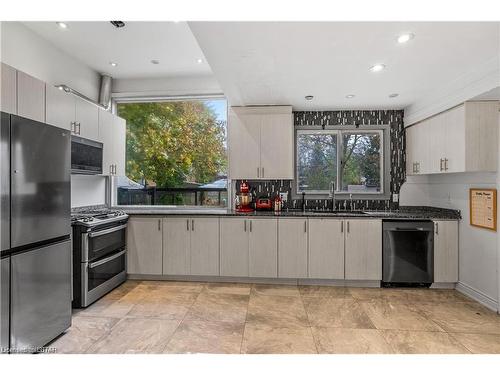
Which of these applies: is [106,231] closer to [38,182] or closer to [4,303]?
[38,182]

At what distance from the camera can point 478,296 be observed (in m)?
3.01

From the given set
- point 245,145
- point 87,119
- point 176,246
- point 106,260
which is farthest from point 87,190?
point 245,145

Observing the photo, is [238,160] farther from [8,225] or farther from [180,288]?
[8,225]

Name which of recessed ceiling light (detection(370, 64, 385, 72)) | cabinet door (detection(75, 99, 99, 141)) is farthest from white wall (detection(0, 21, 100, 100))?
recessed ceiling light (detection(370, 64, 385, 72))

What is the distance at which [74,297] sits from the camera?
2.77m

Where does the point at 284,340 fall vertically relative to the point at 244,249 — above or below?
below

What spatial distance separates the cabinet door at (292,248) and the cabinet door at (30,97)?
2.87m

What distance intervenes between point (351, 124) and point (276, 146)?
1292mm

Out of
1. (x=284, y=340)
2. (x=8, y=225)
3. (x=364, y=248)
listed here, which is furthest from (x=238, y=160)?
(x=8, y=225)

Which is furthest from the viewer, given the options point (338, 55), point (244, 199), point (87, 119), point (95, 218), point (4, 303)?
point (244, 199)

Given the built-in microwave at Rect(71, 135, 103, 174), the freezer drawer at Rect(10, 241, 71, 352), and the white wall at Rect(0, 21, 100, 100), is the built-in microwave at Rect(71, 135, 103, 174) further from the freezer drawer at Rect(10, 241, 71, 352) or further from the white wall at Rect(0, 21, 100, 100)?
the freezer drawer at Rect(10, 241, 71, 352)

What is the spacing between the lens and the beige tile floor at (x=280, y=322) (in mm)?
2156

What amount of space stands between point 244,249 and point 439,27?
9.65 ft

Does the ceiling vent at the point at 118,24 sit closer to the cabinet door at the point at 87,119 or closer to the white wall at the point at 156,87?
the cabinet door at the point at 87,119
